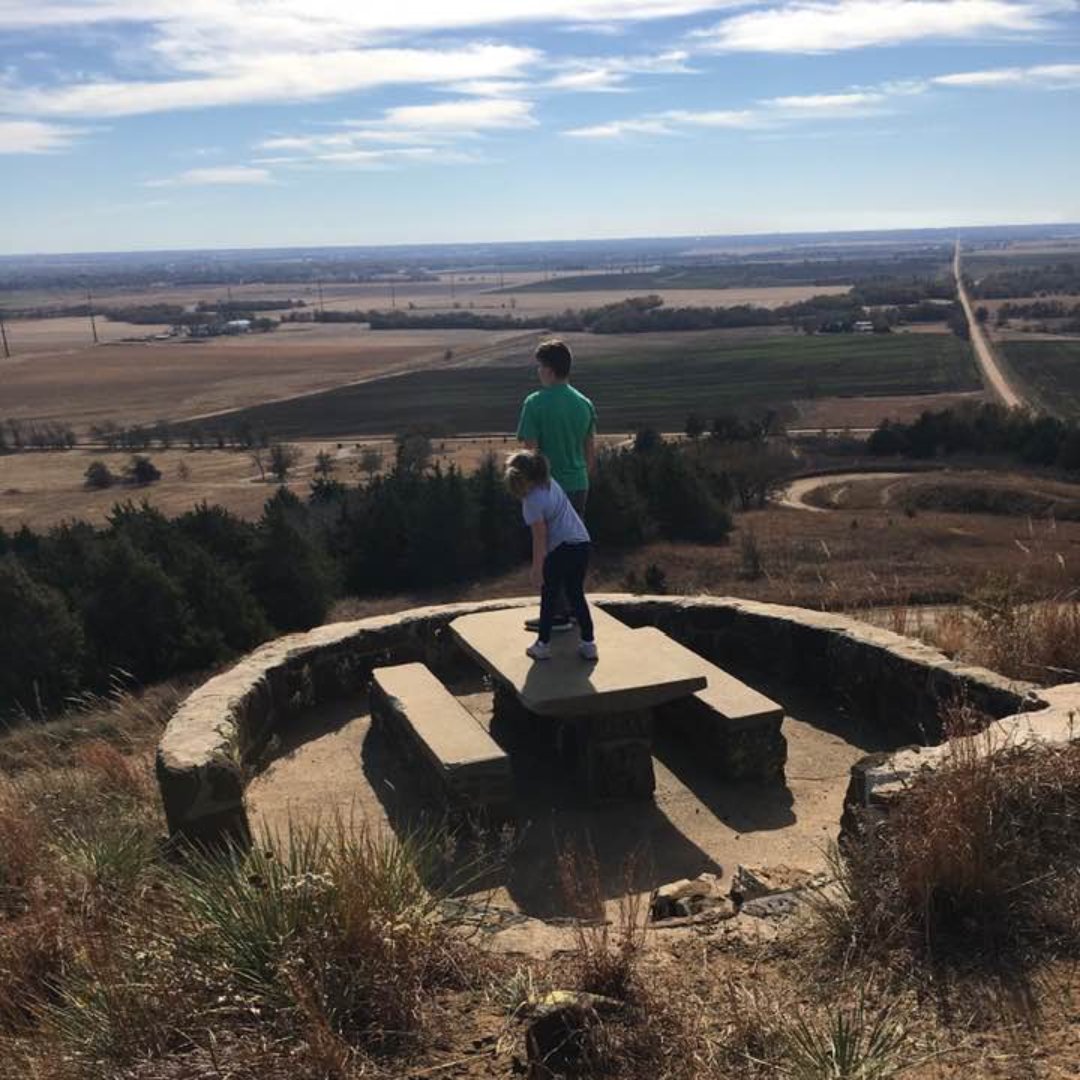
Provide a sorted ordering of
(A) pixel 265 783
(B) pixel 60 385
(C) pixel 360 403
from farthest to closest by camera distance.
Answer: (B) pixel 60 385 < (C) pixel 360 403 < (A) pixel 265 783

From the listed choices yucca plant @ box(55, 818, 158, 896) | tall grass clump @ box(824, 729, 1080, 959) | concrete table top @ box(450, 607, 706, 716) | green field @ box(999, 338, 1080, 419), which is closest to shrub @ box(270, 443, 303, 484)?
green field @ box(999, 338, 1080, 419)

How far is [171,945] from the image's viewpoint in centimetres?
308

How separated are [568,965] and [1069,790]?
6.19ft

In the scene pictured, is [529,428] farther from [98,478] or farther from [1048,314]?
[1048,314]

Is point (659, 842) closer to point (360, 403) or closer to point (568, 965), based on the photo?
point (568, 965)

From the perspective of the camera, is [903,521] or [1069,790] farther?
[903,521]

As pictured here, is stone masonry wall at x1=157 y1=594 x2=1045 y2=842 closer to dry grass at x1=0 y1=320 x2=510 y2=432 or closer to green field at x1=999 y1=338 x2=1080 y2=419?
green field at x1=999 y1=338 x2=1080 y2=419

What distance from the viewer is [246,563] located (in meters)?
20.6

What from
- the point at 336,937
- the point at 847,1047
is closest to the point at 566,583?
the point at 336,937

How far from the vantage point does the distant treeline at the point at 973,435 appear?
4369 cm

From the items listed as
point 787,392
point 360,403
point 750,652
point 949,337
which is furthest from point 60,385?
point 750,652

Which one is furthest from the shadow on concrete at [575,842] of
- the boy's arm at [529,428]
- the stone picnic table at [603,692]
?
the boy's arm at [529,428]

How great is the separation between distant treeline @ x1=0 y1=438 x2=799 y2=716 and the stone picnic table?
25.3 feet

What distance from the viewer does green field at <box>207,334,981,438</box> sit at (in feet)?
214
